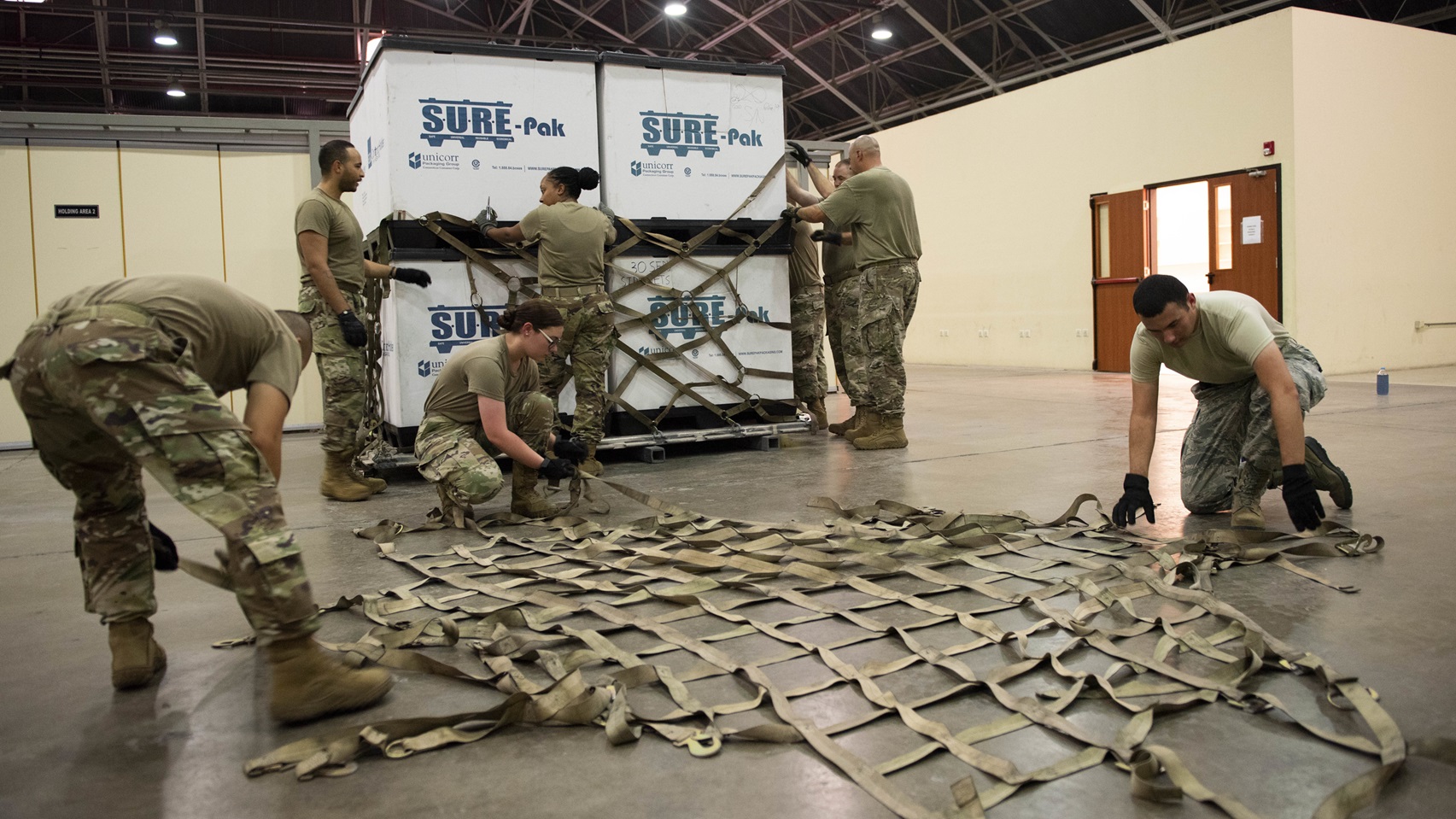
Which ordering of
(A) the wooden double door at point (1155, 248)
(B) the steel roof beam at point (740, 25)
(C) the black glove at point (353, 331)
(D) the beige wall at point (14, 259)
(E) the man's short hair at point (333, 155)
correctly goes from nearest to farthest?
1. (C) the black glove at point (353, 331)
2. (E) the man's short hair at point (333, 155)
3. (D) the beige wall at point (14, 259)
4. (A) the wooden double door at point (1155, 248)
5. (B) the steel roof beam at point (740, 25)

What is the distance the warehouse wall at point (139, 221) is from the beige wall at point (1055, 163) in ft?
31.0

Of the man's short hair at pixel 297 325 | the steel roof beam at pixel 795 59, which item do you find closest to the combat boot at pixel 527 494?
the man's short hair at pixel 297 325

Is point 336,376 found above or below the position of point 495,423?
above

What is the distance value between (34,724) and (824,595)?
1.95 meters

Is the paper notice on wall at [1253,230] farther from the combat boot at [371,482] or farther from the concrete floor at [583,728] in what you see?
the combat boot at [371,482]

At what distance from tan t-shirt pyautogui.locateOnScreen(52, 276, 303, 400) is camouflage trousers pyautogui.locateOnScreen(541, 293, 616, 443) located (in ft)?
10.6

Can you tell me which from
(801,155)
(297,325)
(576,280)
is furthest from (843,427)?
(297,325)

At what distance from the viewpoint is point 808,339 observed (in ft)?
23.4

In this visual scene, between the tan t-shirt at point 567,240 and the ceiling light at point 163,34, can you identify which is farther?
the ceiling light at point 163,34

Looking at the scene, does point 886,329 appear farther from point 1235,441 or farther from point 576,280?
point 1235,441

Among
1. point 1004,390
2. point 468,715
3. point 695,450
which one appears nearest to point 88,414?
point 468,715

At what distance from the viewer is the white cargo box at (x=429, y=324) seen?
5664 mm

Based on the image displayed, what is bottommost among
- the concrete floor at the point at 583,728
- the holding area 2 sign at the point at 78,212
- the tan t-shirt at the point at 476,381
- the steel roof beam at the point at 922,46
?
the concrete floor at the point at 583,728

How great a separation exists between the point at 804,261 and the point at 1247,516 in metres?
3.80
